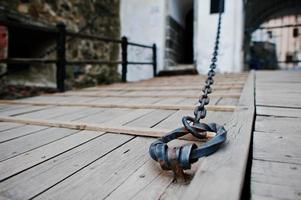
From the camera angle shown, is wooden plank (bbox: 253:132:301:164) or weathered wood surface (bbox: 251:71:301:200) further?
wooden plank (bbox: 253:132:301:164)

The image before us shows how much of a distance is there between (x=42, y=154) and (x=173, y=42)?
5.10m

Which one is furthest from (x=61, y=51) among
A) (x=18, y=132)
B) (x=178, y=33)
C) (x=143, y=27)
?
(x=178, y=33)

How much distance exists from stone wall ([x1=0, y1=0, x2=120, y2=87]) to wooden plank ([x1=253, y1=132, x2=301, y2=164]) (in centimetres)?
269

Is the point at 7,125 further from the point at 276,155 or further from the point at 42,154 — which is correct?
the point at 276,155

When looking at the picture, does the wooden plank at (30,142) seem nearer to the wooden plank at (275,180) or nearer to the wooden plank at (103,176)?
the wooden plank at (103,176)

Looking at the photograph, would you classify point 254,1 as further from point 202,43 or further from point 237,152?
point 237,152

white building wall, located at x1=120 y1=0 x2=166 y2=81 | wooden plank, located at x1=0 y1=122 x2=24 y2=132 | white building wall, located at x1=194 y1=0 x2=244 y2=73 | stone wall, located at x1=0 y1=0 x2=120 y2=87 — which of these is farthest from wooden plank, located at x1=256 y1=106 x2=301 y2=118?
white building wall, located at x1=120 y1=0 x2=166 y2=81

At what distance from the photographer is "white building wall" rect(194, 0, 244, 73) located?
15.9ft

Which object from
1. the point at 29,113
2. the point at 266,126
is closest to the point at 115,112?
the point at 29,113

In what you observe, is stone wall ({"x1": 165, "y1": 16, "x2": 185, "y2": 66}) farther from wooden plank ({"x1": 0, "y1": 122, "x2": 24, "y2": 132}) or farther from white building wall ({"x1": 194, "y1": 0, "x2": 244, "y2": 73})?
wooden plank ({"x1": 0, "y1": 122, "x2": 24, "y2": 132})

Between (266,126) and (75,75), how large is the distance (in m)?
3.74

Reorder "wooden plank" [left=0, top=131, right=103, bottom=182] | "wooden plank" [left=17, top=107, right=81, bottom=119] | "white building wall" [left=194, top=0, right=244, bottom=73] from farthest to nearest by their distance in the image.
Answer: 1. "white building wall" [left=194, top=0, right=244, bottom=73]
2. "wooden plank" [left=17, top=107, right=81, bottom=119]
3. "wooden plank" [left=0, top=131, right=103, bottom=182]

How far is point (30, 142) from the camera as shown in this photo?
98cm

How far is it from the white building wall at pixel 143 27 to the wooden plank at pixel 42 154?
443 centimetres
